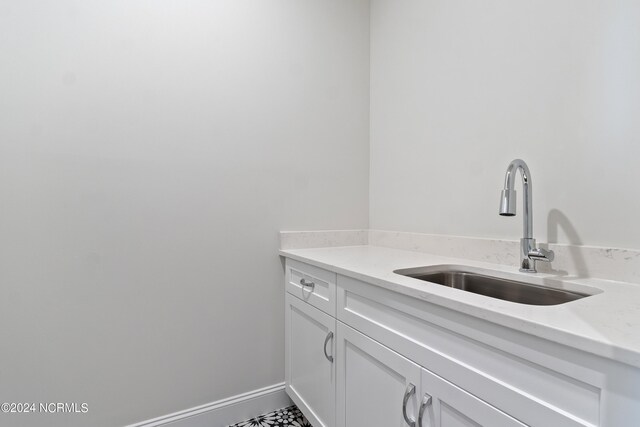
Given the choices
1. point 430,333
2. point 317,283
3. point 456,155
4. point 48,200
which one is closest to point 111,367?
point 48,200

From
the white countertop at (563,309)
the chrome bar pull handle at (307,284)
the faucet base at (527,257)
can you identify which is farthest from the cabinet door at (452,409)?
the chrome bar pull handle at (307,284)

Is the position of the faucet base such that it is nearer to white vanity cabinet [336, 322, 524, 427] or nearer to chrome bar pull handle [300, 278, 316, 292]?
white vanity cabinet [336, 322, 524, 427]

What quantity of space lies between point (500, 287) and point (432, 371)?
0.49 meters

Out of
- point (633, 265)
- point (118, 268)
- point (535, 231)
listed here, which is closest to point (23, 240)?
point (118, 268)

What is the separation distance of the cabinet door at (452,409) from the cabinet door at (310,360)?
47 centimetres

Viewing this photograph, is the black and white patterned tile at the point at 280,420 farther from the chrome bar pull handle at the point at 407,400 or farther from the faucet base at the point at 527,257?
the faucet base at the point at 527,257

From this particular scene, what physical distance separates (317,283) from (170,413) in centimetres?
89

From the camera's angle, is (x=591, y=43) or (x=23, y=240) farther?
(x=23, y=240)

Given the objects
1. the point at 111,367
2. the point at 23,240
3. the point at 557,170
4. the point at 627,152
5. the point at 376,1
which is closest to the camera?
the point at 627,152

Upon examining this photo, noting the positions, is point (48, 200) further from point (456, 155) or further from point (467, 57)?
point (467, 57)

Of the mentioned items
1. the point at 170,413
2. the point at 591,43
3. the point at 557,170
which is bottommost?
the point at 170,413

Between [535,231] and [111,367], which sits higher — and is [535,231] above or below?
above

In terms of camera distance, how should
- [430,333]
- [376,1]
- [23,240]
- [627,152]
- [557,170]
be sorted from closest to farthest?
1. [430,333]
2. [627,152]
3. [557,170]
4. [23,240]
5. [376,1]

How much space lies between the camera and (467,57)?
1354 mm
